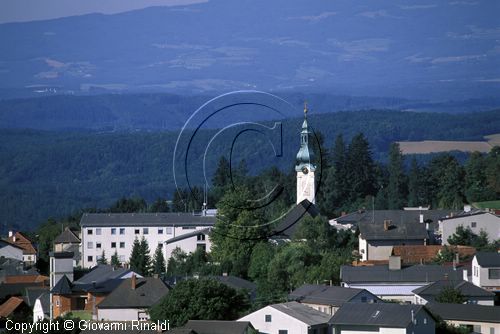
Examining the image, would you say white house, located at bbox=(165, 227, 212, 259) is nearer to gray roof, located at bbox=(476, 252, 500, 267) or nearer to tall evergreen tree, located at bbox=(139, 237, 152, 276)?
tall evergreen tree, located at bbox=(139, 237, 152, 276)

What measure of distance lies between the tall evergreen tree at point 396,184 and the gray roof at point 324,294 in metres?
36.3

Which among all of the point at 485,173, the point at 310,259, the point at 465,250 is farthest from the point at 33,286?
the point at 485,173

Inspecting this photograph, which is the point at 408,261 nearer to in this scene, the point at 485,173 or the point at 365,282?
the point at 365,282

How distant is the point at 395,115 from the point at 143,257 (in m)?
133

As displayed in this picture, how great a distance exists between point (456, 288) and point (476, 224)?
1699 cm

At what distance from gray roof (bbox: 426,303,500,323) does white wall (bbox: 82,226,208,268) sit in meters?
35.6

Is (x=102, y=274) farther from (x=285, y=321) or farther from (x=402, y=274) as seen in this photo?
(x=285, y=321)

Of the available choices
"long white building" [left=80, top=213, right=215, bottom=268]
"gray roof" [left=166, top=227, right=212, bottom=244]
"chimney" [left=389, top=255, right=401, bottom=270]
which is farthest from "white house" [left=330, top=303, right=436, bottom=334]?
"long white building" [left=80, top=213, right=215, bottom=268]

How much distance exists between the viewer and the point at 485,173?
81938 millimetres

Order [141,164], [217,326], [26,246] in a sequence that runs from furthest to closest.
Result: [141,164] → [26,246] → [217,326]

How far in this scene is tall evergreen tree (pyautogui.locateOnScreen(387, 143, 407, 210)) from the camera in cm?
8612

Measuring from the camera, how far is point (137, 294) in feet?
164

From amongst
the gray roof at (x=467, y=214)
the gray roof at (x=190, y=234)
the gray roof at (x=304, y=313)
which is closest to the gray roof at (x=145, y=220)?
the gray roof at (x=190, y=234)

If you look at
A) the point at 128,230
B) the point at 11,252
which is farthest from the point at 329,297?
the point at 11,252
